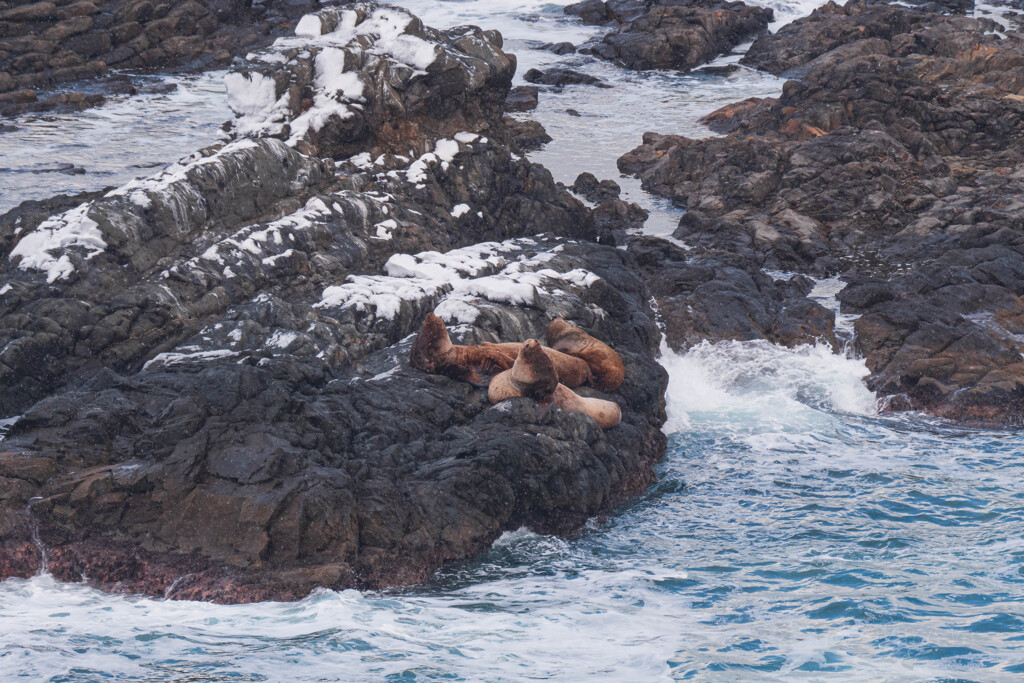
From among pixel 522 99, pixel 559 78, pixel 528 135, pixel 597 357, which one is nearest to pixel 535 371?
pixel 597 357

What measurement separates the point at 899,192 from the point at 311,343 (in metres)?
14.8

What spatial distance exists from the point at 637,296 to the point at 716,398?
7.59 feet

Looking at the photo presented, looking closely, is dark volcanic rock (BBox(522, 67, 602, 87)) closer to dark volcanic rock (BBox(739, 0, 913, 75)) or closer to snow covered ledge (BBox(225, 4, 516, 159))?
dark volcanic rock (BBox(739, 0, 913, 75))

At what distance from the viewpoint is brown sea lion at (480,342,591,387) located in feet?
36.0

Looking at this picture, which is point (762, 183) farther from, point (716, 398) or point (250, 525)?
point (250, 525)

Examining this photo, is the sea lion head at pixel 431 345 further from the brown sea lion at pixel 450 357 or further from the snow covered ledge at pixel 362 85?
the snow covered ledge at pixel 362 85

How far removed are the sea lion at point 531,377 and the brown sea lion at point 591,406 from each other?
256mm

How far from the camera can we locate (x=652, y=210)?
21656 millimetres

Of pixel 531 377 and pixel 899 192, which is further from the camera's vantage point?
pixel 899 192

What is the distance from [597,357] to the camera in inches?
449

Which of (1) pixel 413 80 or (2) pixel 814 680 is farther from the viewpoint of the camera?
(1) pixel 413 80

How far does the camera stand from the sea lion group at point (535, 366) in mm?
10023

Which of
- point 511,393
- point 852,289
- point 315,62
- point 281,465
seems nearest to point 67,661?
point 281,465

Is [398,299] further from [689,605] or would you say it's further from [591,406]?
[689,605]
